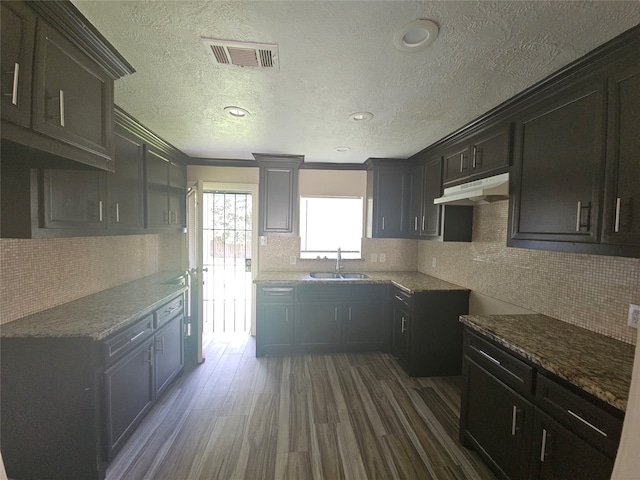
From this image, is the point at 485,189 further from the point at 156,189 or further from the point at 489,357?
the point at 156,189

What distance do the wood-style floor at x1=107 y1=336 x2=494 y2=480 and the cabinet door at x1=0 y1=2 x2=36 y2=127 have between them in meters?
2.09

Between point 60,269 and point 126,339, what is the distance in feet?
2.59

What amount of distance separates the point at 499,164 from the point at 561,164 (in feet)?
1.56

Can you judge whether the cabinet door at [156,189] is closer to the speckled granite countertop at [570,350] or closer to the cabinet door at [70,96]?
the cabinet door at [70,96]

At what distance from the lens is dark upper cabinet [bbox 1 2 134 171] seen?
0.99 metres

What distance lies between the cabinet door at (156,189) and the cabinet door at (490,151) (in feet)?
9.89

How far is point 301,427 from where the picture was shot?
209 centimetres

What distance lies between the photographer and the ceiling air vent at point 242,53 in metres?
1.28

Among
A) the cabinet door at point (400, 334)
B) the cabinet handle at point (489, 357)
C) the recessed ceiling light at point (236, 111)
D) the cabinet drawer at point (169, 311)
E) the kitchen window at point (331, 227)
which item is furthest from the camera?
the kitchen window at point (331, 227)

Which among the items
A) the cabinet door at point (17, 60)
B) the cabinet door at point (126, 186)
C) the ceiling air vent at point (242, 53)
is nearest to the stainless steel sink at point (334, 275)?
the cabinet door at point (126, 186)

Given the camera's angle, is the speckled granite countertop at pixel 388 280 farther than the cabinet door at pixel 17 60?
Yes

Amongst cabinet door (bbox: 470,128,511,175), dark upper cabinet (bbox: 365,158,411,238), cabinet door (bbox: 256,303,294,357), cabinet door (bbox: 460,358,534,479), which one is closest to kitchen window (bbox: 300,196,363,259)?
dark upper cabinet (bbox: 365,158,411,238)

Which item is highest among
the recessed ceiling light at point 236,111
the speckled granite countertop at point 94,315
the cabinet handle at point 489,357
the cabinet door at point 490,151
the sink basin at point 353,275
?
the recessed ceiling light at point 236,111

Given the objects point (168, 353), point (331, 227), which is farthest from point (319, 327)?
point (168, 353)
